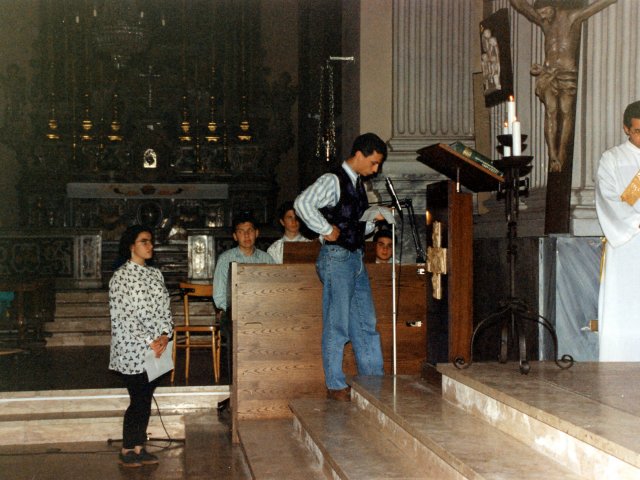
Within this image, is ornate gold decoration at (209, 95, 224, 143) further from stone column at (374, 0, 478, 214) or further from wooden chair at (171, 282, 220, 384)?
stone column at (374, 0, 478, 214)

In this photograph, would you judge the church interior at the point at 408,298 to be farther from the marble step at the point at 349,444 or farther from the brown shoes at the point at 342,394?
the brown shoes at the point at 342,394

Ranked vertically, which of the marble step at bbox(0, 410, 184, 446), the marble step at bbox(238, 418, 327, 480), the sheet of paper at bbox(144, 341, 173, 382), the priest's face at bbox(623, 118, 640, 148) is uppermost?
the priest's face at bbox(623, 118, 640, 148)

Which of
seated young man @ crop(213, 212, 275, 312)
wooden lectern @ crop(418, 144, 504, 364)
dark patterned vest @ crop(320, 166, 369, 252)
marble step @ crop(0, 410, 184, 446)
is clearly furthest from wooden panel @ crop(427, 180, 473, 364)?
Answer: marble step @ crop(0, 410, 184, 446)

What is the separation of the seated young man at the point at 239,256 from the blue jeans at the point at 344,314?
1.88 m

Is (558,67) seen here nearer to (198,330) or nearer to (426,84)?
(426,84)

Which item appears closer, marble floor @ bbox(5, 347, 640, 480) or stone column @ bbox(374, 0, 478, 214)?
marble floor @ bbox(5, 347, 640, 480)

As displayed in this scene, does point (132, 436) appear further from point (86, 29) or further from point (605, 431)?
point (86, 29)

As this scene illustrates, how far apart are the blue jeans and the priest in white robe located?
1.42 meters

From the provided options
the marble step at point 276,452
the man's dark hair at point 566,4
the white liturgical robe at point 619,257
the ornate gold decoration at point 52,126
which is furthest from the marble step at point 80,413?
the ornate gold decoration at point 52,126

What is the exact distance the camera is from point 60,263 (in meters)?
12.5

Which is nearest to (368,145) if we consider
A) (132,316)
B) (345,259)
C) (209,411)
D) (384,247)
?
(345,259)

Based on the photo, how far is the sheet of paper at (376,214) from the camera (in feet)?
18.0

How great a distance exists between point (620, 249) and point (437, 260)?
39.5 inches

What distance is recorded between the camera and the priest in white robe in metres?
4.96
